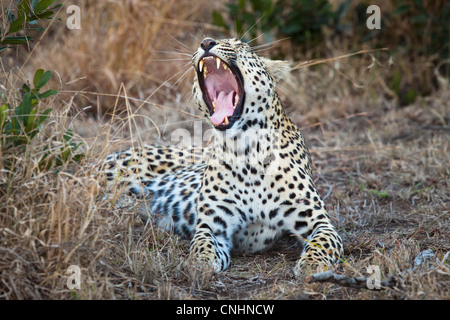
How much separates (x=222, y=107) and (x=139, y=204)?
94 cm

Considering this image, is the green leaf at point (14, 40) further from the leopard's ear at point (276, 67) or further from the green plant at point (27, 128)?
the leopard's ear at point (276, 67)

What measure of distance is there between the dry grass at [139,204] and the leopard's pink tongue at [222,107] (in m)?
0.24

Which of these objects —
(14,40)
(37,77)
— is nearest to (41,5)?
(14,40)

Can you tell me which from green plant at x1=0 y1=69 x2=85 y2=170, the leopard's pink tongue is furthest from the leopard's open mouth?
green plant at x1=0 y1=69 x2=85 y2=170

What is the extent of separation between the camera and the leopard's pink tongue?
4.48 meters

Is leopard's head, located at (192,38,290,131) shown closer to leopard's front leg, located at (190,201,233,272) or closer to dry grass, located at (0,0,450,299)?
dry grass, located at (0,0,450,299)

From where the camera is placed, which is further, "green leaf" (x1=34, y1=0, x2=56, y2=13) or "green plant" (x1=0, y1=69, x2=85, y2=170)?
"green leaf" (x1=34, y1=0, x2=56, y2=13)

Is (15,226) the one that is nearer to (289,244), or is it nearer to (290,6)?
(289,244)

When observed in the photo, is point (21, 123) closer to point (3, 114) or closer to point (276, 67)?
point (3, 114)

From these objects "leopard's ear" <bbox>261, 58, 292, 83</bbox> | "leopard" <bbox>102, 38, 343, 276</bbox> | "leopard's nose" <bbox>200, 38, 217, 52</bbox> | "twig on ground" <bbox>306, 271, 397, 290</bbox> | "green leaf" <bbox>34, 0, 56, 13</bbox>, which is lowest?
"twig on ground" <bbox>306, 271, 397, 290</bbox>

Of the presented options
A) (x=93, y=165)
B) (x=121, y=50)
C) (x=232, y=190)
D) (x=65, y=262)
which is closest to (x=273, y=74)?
(x=232, y=190)

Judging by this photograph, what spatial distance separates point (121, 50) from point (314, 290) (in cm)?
558

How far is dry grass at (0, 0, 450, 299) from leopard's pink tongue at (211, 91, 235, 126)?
9.6 inches

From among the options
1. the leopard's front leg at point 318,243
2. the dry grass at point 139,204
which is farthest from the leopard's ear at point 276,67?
the leopard's front leg at point 318,243
